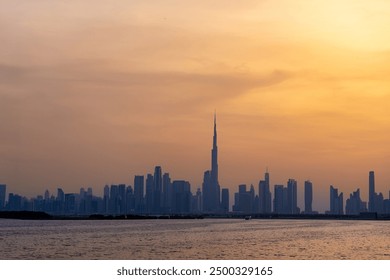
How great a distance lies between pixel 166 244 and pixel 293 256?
21.5 meters

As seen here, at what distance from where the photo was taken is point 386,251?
78.0m

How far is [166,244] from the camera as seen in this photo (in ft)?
283

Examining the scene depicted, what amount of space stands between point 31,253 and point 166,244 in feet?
64.9

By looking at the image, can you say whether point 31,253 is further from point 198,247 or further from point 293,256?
point 293,256
